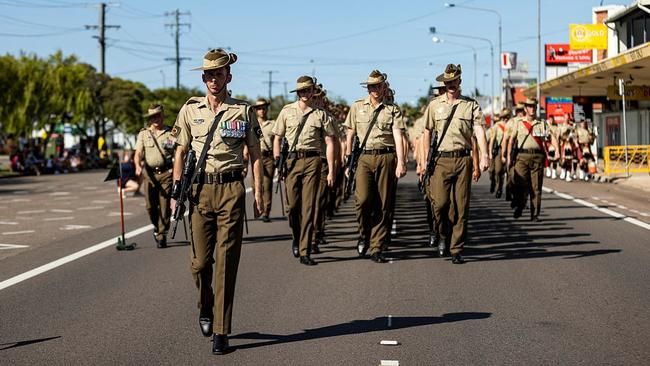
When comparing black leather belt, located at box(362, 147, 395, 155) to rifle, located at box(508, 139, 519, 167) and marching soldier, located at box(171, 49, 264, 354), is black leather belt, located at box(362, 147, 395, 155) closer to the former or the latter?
marching soldier, located at box(171, 49, 264, 354)

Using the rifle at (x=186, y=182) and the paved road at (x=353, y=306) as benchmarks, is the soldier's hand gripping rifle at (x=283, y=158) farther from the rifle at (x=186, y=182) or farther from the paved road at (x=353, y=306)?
the rifle at (x=186, y=182)

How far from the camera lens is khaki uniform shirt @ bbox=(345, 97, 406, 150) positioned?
11.6 m

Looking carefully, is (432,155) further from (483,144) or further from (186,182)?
(186,182)

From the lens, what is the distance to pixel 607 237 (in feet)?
45.8

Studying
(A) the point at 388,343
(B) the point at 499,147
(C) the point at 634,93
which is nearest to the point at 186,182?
(A) the point at 388,343

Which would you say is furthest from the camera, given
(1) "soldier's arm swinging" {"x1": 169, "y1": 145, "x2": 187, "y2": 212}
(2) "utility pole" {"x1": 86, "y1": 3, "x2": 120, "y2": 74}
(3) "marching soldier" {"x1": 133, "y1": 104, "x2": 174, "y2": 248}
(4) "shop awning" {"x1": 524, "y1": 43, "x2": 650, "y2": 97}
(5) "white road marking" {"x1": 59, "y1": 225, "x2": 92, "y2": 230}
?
(2) "utility pole" {"x1": 86, "y1": 3, "x2": 120, "y2": 74}

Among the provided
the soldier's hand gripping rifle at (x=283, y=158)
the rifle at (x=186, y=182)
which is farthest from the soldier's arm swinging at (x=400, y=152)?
the rifle at (x=186, y=182)

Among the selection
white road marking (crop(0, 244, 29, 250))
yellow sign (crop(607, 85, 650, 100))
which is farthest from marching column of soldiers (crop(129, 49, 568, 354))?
yellow sign (crop(607, 85, 650, 100))

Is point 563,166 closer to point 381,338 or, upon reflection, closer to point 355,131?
point 355,131

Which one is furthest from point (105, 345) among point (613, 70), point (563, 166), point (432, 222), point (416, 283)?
point (613, 70)

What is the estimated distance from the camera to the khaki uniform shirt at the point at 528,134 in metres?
16.1

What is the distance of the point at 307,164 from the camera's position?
1169 cm

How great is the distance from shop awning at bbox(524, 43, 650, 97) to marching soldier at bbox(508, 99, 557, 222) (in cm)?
1323

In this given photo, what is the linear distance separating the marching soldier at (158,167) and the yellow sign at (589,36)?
4368 cm
